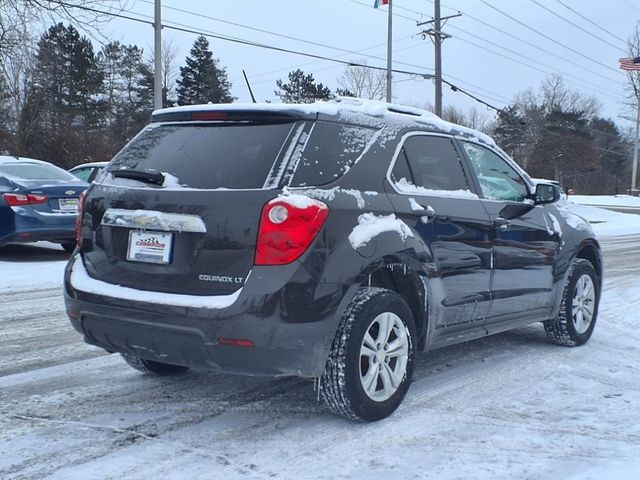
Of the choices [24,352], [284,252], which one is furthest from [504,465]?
[24,352]

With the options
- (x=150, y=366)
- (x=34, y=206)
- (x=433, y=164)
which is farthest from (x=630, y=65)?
(x=150, y=366)

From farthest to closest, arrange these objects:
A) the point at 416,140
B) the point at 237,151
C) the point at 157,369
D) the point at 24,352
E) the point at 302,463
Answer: the point at 24,352, the point at 157,369, the point at 416,140, the point at 237,151, the point at 302,463

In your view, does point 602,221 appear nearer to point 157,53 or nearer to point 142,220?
point 157,53

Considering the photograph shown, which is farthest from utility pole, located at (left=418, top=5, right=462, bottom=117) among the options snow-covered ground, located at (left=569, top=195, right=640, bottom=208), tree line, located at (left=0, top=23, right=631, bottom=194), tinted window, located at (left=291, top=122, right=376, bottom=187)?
tinted window, located at (left=291, top=122, right=376, bottom=187)

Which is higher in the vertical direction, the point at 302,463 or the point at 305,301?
the point at 305,301

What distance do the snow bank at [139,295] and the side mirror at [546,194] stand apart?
292 centimetres

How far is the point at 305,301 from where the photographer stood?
10.9 ft

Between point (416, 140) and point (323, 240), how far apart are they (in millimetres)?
1255

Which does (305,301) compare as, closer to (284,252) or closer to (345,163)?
(284,252)

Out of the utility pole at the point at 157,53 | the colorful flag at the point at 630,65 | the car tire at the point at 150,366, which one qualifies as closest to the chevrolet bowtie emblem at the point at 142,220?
the car tire at the point at 150,366

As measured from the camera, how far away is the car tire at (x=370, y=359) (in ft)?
11.6

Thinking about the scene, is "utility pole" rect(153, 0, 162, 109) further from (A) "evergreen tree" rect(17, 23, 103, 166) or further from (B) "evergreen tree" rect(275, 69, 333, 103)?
(B) "evergreen tree" rect(275, 69, 333, 103)

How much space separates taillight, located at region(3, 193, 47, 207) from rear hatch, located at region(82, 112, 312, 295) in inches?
249

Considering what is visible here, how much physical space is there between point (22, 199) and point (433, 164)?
723cm
